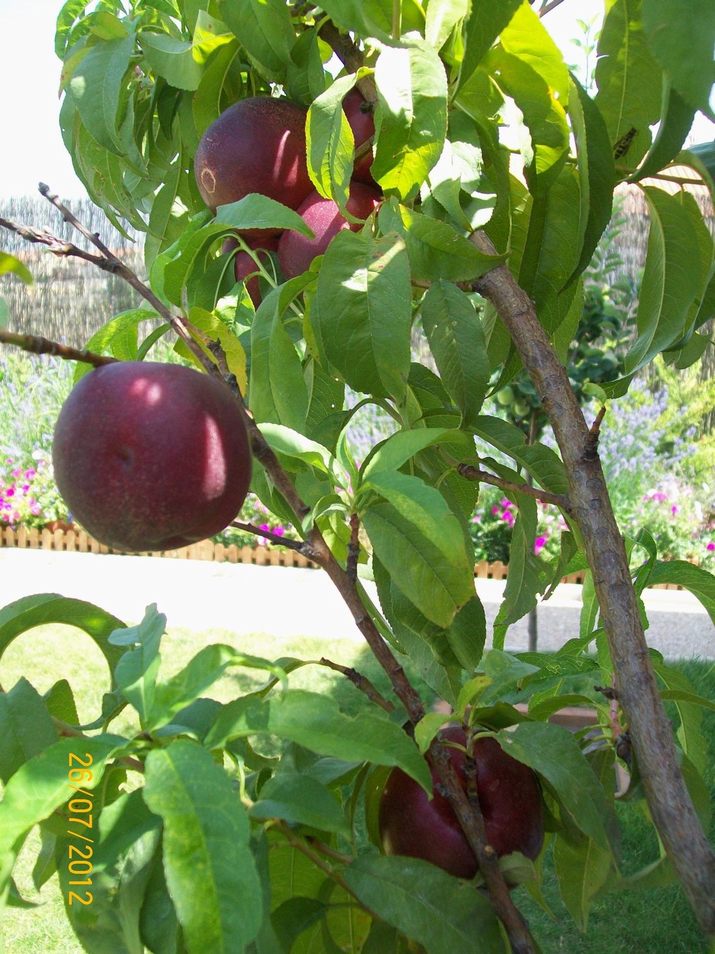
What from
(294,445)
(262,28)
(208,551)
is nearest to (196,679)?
(294,445)

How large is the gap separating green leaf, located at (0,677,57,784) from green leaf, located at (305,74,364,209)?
380mm

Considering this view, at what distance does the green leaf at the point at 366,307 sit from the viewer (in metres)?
0.59

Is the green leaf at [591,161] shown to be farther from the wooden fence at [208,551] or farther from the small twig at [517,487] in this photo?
the wooden fence at [208,551]

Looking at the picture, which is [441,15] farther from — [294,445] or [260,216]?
[294,445]

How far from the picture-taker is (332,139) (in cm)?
61

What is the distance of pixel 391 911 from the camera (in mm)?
570

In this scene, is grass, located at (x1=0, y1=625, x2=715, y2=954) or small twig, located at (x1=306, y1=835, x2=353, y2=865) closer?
small twig, located at (x1=306, y1=835, x2=353, y2=865)

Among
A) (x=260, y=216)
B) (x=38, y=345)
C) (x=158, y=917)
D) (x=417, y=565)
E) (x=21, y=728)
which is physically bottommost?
(x=158, y=917)

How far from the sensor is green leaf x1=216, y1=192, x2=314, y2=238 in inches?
24.0

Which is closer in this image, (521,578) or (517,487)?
(517,487)

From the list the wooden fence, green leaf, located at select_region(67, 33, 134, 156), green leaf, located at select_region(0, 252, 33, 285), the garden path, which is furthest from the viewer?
the wooden fence

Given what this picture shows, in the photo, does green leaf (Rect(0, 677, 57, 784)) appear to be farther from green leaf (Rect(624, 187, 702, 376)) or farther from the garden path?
the garden path

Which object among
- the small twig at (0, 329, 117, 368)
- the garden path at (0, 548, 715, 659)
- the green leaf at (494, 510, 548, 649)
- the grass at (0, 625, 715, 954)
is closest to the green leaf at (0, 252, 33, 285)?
the small twig at (0, 329, 117, 368)

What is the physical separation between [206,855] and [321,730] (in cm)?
Answer: 10
